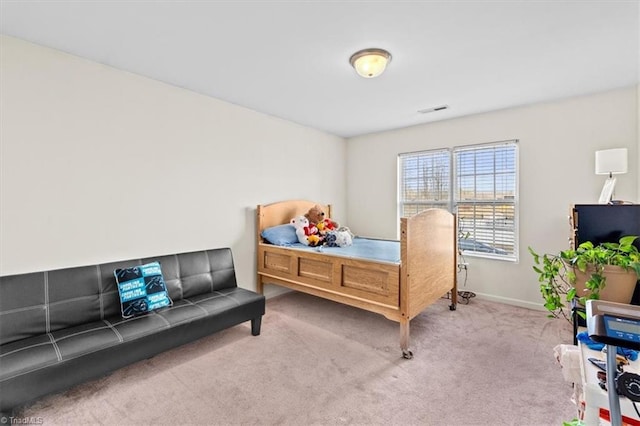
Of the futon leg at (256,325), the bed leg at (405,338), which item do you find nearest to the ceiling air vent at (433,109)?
the bed leg at (405,338)

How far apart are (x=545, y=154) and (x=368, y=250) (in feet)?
7.35

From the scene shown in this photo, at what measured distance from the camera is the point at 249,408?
1.73 metres

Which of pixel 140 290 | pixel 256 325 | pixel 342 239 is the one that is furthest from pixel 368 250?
pixel 140 290

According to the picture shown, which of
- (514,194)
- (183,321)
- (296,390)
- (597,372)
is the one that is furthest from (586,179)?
(183,321)

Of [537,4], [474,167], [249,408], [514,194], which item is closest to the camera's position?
[537,4]

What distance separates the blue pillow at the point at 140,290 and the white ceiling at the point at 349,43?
168 centimetres

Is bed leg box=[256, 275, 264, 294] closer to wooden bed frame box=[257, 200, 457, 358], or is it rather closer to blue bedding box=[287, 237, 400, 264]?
wooden bed frame box=[257, 200, 457, 358]

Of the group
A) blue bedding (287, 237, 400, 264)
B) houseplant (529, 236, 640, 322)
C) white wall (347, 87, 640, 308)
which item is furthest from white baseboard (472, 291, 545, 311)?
houseplant (529, 236, 640, 322)

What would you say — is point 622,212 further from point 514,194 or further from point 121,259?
point 121,259

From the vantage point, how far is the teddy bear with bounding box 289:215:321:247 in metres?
3.36

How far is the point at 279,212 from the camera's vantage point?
148 inches

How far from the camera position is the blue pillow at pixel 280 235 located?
336 centimetres

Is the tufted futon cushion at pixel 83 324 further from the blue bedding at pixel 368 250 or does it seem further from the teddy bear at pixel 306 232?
the teddy bear at pixel 306 232

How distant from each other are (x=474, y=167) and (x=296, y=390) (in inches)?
129
